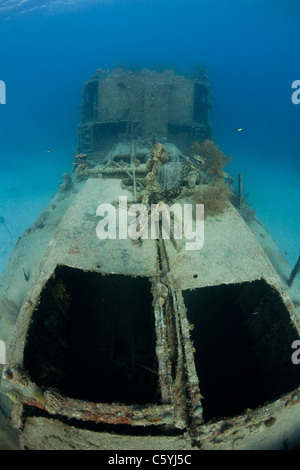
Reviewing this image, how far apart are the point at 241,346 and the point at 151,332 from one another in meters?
1.78

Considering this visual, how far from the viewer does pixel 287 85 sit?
88.0 m

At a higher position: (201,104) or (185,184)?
(201,104)

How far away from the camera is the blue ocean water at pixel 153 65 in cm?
2352

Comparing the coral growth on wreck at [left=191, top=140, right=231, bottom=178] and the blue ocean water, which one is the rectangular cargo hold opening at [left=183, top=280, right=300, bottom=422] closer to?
the coral growth on wreck at [left=191, top=140, right=231, bottom=178]

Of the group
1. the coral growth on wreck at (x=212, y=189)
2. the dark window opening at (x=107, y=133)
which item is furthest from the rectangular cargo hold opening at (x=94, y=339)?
the dark window opening at (x=107, y=133)

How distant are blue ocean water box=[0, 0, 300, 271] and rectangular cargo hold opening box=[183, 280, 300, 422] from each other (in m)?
10.9

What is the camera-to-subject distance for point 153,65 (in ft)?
82.0

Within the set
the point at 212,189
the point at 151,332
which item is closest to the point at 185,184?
the point at 212,189

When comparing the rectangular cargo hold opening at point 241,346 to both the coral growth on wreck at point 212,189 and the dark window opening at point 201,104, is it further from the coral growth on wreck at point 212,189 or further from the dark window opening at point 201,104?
the dark window opening at point 201,104

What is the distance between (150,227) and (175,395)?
2594 mm

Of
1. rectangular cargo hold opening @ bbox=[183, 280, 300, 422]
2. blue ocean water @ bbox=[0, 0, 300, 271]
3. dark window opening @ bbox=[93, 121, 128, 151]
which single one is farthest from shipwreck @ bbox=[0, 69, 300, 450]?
blue ocean water @ bbox=[0, 0, 300, 271]

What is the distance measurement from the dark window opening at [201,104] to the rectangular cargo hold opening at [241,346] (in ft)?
39.0

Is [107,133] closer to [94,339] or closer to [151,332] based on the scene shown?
[94,339]

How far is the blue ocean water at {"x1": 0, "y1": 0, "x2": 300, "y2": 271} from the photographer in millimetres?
23516
